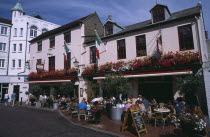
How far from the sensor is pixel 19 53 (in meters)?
26.5

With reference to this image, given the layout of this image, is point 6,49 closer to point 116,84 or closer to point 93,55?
point 93,55

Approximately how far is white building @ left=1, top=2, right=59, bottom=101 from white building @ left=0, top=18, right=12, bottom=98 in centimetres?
47

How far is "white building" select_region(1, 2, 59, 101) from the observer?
83.8ft

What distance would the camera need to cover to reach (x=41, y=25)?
28812mm

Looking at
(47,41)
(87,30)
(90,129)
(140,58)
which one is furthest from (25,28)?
(90,129)

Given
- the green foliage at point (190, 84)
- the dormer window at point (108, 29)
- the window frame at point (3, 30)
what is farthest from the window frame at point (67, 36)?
the window frame at point (3, 30)

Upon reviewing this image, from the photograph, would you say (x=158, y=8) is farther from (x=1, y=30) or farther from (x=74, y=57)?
(x=1, y=30)

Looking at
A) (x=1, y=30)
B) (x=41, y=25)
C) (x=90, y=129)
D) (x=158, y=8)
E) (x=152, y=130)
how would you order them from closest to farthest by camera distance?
1. (x=152, y=130)
2. (x=90, y=129)
3. (x=158, y=8)
4. (x=1, y=30)
5. (x=41, y=25)

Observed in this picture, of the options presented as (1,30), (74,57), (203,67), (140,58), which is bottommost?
(203,67)

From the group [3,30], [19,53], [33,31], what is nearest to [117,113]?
[19,53]

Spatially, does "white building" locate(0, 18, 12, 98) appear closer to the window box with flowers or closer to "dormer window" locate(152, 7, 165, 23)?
the window box with flowers

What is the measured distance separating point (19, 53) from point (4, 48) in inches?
109

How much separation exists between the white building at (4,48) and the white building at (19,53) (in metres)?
0.47

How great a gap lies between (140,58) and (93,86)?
535 cm
